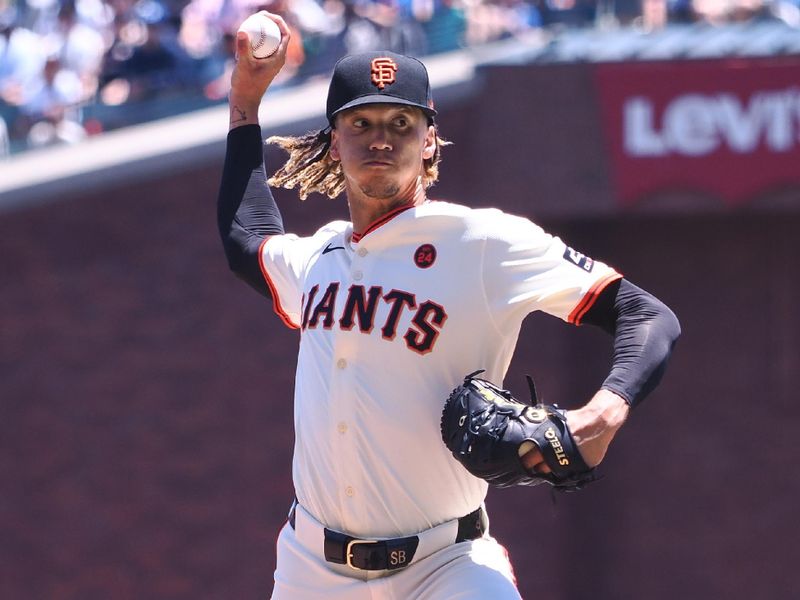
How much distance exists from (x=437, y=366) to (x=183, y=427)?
19.1 feet

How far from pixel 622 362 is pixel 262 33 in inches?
56.7

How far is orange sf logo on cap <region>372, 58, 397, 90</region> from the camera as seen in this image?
136 inches

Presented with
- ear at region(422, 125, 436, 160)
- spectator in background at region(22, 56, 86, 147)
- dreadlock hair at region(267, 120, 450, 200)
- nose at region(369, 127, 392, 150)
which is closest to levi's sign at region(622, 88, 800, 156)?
spectator in background at region(22, 56, 86, 147)

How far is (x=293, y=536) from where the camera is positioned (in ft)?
11.8

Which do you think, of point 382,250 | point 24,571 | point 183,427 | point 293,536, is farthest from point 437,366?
point 24,571

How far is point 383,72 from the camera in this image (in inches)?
136

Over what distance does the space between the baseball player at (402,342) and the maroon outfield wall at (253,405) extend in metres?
5.15

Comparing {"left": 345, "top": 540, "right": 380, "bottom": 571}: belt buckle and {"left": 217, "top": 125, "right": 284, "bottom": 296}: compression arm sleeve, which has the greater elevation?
{"left": 217, "top": 125, "right": 284, "bottom": 296}: compression arm sleeve

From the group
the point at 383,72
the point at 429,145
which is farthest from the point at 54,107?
the point at 383,72

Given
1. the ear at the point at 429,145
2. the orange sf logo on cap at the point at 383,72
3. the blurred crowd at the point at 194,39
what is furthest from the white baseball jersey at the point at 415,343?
the blurred crowd at the point at 194,39

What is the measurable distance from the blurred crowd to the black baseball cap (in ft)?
18.1

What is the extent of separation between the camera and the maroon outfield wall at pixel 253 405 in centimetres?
885

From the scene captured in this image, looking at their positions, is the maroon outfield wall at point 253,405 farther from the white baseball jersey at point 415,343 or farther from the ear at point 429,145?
the white baseball jersey at point 415,343

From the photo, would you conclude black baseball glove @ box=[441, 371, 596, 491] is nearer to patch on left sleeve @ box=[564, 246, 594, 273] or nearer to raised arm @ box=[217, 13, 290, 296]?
patch on left sleeve @ box=[564, 246, 594, 273]
